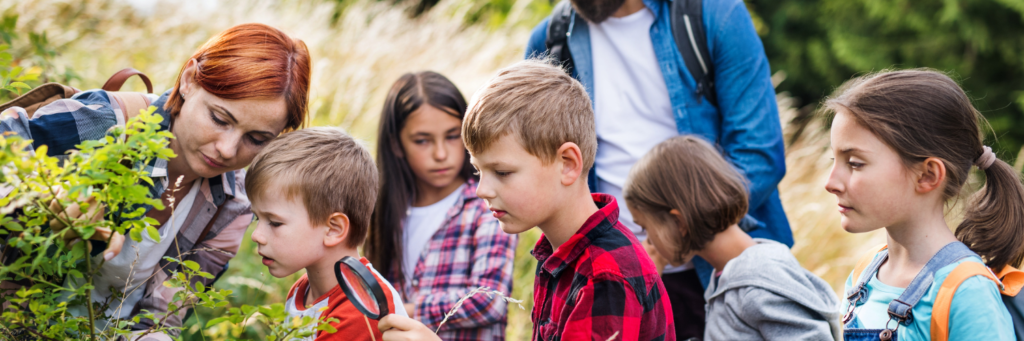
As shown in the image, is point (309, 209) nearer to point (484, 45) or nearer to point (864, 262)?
point (864, 262)

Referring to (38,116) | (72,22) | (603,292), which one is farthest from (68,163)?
(72,22)

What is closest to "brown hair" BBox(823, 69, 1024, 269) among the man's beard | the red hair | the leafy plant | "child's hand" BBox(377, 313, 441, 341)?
the man's beard

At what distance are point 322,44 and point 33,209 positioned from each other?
512cm

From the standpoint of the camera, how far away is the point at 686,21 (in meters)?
2.51

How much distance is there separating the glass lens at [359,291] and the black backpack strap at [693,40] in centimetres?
156

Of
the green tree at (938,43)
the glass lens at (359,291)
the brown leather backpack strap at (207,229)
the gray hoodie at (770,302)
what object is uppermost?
the glass lens at (359,291)

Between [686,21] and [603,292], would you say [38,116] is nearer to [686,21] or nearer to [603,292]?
[603,292]

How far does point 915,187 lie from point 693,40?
3.28ft

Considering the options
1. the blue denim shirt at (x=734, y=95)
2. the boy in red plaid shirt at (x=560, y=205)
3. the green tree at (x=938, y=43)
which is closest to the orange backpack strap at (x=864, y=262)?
the blue denim shirt at (x=734, y=95)

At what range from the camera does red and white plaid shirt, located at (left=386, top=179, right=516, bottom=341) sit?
8.39ft

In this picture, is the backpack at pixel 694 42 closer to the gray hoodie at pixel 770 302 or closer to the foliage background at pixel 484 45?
the gray hoodie at pixel 770 302

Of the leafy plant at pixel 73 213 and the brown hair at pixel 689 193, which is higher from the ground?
the leafy plant at pixel 73 213

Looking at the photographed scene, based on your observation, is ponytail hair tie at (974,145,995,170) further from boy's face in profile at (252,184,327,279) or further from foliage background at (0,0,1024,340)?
foliage background at (0,0,1024,340)

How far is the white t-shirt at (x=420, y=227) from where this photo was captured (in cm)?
283
